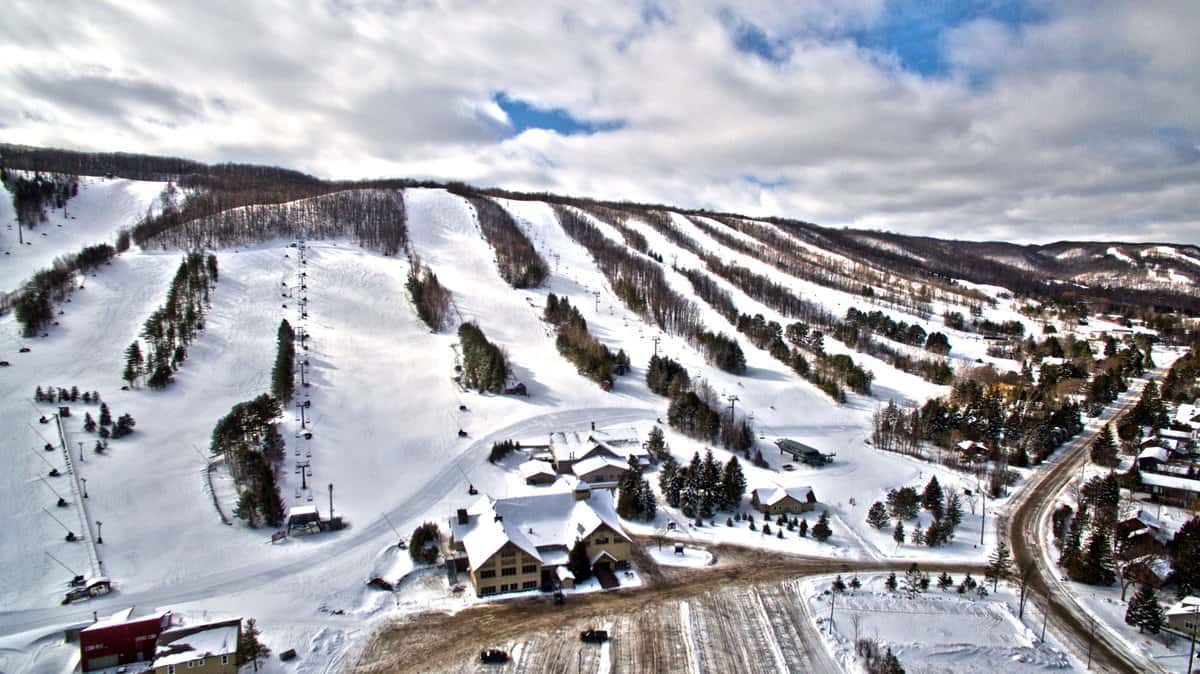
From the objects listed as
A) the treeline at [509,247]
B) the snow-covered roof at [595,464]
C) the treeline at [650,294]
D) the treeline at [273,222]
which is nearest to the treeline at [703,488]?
the snow-covered roof at [595,464]

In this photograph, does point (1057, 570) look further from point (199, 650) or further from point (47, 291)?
point (47, 291)

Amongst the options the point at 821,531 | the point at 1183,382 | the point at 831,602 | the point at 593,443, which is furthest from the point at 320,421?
the point at 1183,382

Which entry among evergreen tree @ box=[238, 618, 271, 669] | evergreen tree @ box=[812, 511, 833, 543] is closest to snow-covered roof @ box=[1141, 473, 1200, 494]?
evergreen tree @ box=[812, 511, 833, 543]

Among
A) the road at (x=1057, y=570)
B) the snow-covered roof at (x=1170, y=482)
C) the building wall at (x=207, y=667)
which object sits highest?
the snow-covered roof at (x=1170, y=482)

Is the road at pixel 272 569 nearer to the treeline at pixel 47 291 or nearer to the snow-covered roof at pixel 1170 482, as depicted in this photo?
the snow-covered roof at pixel 1170 482

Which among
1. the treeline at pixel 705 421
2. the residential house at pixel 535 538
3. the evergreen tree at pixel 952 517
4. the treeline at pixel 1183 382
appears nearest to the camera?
the residential house at pixel 535 538

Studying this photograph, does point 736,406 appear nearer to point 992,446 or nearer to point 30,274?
point 992,446
